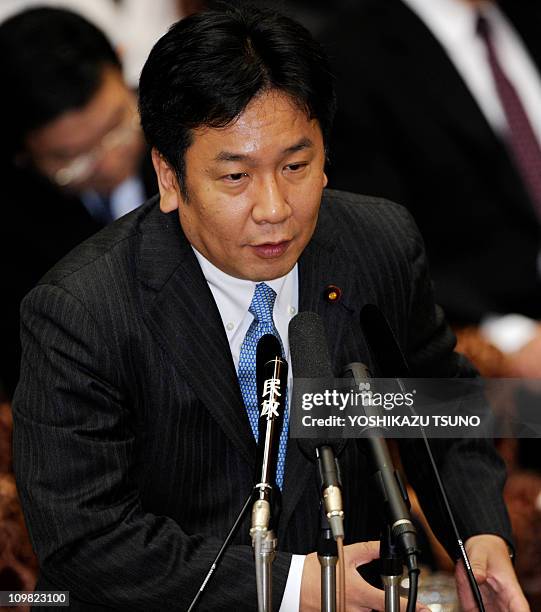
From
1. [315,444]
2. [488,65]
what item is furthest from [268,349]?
[488,65]

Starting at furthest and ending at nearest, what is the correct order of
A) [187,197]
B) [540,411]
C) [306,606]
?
[540,411] → [187,197] → [306,606]

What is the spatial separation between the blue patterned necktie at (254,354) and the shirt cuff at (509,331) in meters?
1.64

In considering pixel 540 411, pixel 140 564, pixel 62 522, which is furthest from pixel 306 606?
pixel 540 411

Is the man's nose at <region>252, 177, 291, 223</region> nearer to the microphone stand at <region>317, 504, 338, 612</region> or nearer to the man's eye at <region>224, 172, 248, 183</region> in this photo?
the man's eye at <region>224, 172, 248, 183</region>

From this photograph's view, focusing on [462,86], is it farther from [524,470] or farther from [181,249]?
[181,249]

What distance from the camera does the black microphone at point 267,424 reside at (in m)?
1.35

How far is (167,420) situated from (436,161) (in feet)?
6.17

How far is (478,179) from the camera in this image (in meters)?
3.56

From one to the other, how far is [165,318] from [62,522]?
44 centimetres

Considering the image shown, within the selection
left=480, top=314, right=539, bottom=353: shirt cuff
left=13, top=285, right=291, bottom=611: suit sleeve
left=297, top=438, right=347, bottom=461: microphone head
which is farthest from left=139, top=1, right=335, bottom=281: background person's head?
left=480, top=314, right=539, bottom=353: shirt cuff

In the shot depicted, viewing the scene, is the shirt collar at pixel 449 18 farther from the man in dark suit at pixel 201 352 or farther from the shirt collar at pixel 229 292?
the shirt collar at pixel 229 292

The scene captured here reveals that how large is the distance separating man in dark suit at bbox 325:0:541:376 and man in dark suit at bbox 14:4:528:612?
139 cm

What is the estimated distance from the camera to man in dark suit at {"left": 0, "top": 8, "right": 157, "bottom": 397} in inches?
127

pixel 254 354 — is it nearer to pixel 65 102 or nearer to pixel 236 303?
pixel 236 303
